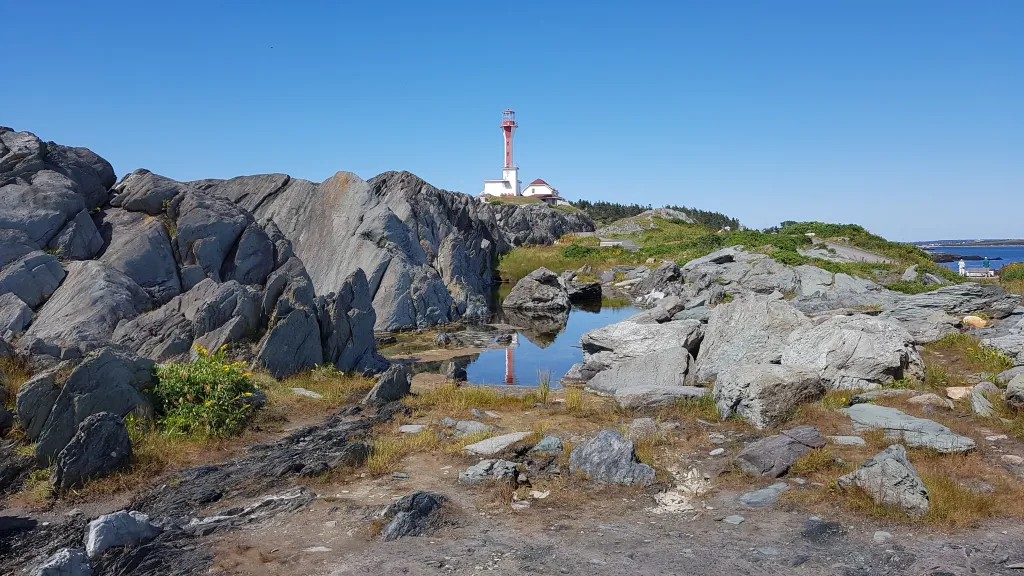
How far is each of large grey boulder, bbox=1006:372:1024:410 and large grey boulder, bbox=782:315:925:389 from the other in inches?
96.6

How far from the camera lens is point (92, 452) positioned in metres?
9.02

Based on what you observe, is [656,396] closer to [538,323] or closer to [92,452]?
[92,452]

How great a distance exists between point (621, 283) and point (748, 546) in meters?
48.7

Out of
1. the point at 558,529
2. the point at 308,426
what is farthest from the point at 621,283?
the point at 558,529

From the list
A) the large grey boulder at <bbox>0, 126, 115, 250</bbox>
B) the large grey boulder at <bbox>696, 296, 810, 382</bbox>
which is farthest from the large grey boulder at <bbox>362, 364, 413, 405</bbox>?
the large grey boulder at <bbox>0, 126, 115, 250</bbox>

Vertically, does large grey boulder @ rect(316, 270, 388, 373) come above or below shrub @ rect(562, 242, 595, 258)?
below

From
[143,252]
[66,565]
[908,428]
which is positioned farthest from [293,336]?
[908,428]

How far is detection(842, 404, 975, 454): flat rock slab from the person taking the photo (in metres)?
9.45

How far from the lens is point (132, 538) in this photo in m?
7.16

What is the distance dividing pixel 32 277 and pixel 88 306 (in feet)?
8.98

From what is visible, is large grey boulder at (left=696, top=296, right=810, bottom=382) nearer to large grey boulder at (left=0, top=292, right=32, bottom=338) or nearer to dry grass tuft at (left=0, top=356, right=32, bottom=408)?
dry grass tuft at (left=0, top=356, right=32, bottom=408)

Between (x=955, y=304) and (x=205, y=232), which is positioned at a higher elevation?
(x=205, y=232)

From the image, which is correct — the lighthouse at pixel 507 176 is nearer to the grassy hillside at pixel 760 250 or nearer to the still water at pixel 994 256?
the grassy hillside at pixel 760 250

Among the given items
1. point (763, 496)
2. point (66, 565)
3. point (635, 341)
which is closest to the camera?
point (66, 565)
